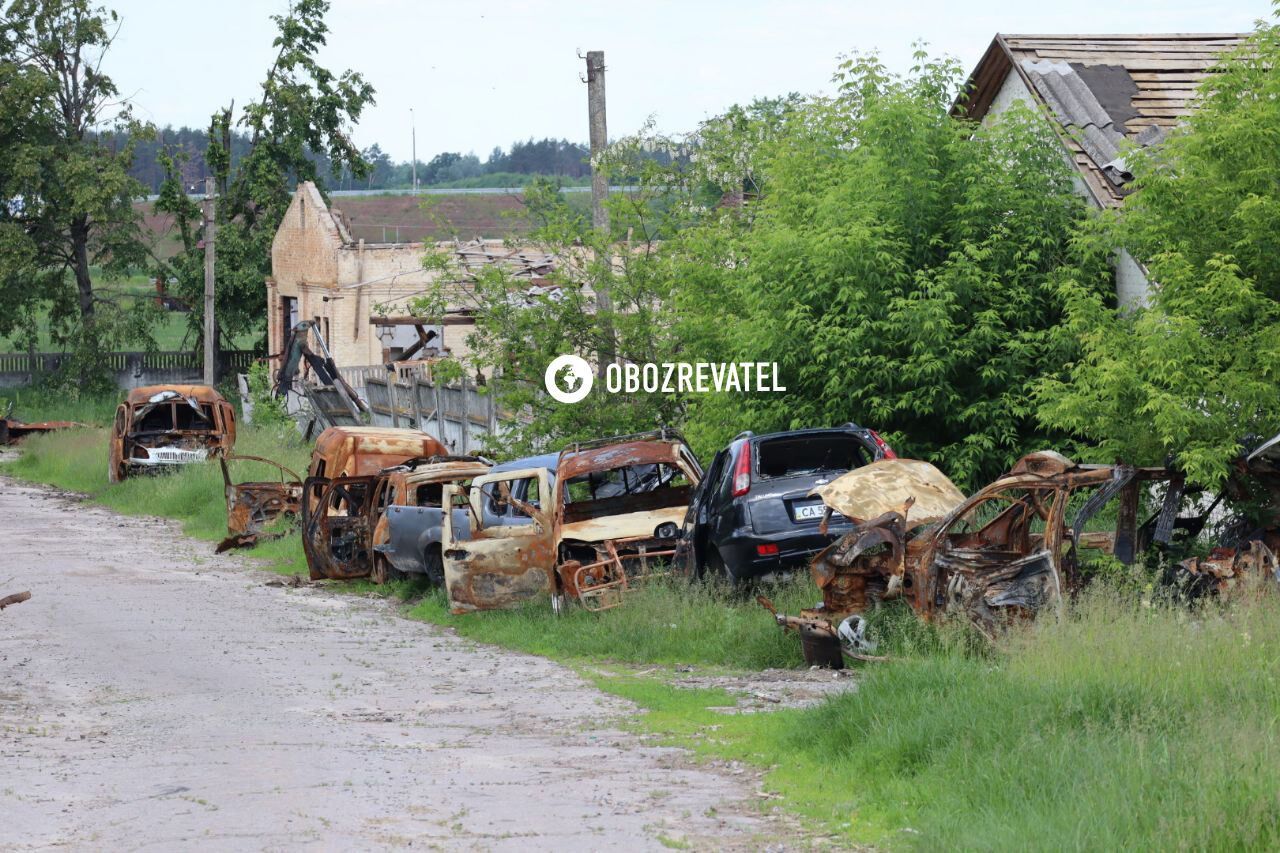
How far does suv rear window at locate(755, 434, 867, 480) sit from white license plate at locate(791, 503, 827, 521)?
1233 mm

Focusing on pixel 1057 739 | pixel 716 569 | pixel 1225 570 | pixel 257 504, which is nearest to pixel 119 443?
pixel 257 504

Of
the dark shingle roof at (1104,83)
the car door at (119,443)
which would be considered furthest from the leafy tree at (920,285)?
the car door at (119,443)

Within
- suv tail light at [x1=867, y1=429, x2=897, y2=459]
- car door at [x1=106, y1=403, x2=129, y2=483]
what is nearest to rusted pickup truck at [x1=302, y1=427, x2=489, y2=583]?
suv tail light at [x1=867, y1=429, x2=897, y2=459]

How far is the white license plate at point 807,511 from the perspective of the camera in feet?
48.6

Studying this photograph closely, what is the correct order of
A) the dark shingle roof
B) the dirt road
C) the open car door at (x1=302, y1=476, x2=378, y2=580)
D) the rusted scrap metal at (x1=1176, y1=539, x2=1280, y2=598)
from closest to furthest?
1. the dirt road
2. the rusted scrap metal at (x1=1176, y1=539, x2=1280, y2=598)
3. the dark shingle roof
4. the open car door at (x1=302, y1=476, x2=378, y2=580)

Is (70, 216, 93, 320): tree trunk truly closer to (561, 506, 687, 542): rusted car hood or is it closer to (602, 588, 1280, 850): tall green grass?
(561, 506, 687, 542): rusted car hood

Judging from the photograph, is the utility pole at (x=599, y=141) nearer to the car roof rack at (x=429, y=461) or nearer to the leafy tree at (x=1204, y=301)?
the car roof rack at (x=429, y=461)

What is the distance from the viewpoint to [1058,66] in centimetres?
2227

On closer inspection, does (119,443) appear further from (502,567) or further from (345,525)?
(502,567)

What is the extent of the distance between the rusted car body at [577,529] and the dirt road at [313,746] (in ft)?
3.16

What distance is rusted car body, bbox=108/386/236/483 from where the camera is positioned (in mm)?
35094

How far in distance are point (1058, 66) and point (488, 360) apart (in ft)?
29.7

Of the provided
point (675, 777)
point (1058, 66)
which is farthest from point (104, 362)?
point (675, 777)

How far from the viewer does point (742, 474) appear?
15.1 meters
